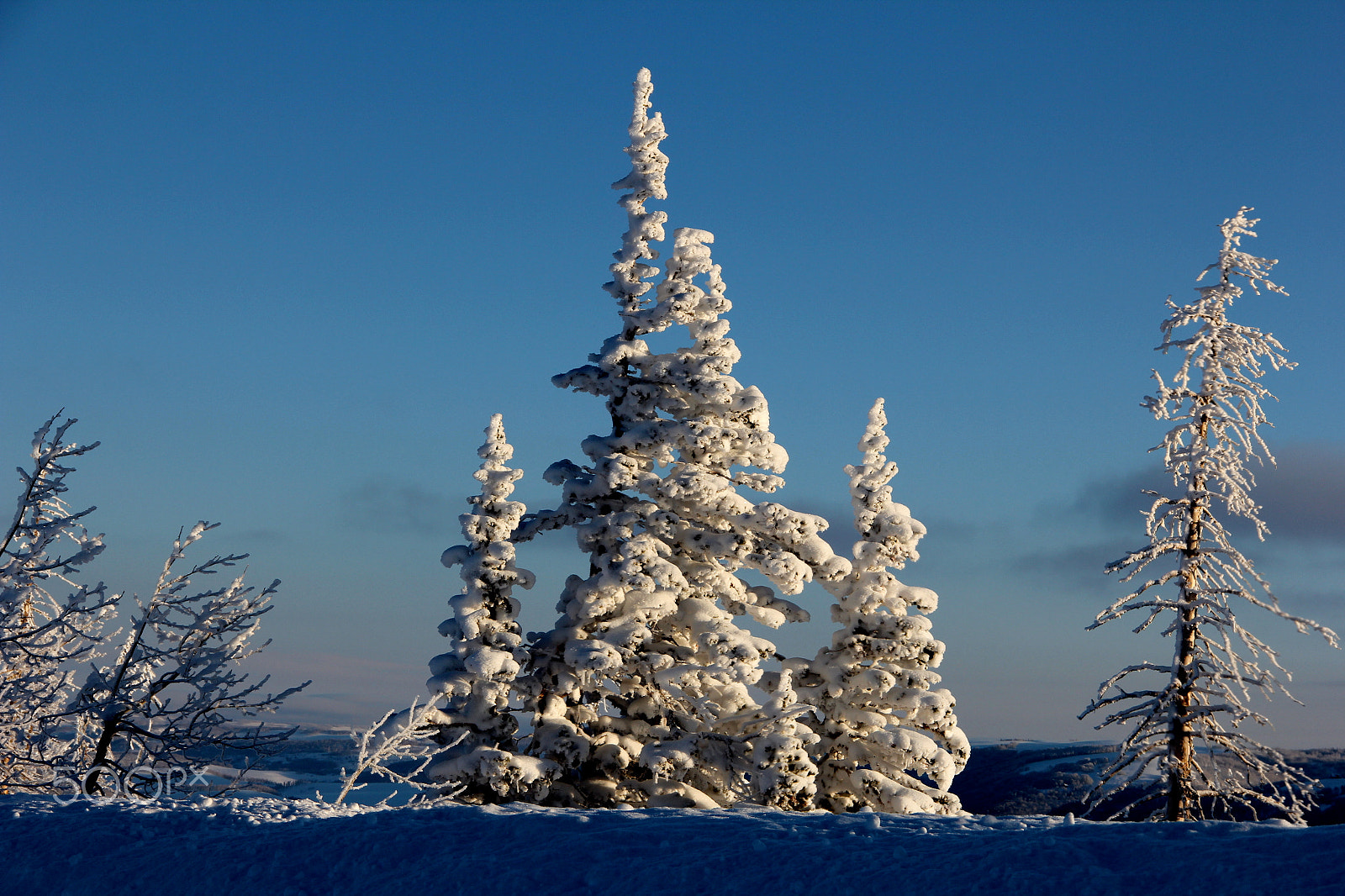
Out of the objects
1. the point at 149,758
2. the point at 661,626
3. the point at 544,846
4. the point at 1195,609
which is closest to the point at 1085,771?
the point at 1195,609

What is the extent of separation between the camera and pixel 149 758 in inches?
718

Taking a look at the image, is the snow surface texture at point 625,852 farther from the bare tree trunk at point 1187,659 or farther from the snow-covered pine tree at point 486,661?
the bare tree trunk at point 1187,659

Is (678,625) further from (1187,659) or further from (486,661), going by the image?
(1187,659)

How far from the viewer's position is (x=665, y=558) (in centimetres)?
2048

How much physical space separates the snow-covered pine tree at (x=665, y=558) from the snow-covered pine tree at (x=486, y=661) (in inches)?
34.9

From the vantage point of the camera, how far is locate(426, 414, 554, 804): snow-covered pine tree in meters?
18.0

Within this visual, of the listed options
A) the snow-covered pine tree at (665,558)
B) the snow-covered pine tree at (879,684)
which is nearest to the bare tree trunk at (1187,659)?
the snow-covered pine tree at (879,684)

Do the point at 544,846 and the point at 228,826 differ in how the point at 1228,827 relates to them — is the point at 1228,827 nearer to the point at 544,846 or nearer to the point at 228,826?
the point at 544,846

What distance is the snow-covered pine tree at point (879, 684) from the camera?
62.8 feet

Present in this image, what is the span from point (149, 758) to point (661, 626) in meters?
9.11

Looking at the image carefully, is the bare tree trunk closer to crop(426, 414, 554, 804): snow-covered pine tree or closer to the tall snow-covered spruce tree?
the tall snow-covered spruce tree

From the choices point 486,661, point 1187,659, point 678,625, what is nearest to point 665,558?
point 678,625

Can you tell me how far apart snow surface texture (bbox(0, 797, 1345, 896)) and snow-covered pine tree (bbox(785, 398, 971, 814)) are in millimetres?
9929

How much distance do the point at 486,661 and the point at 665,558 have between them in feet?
13.2
